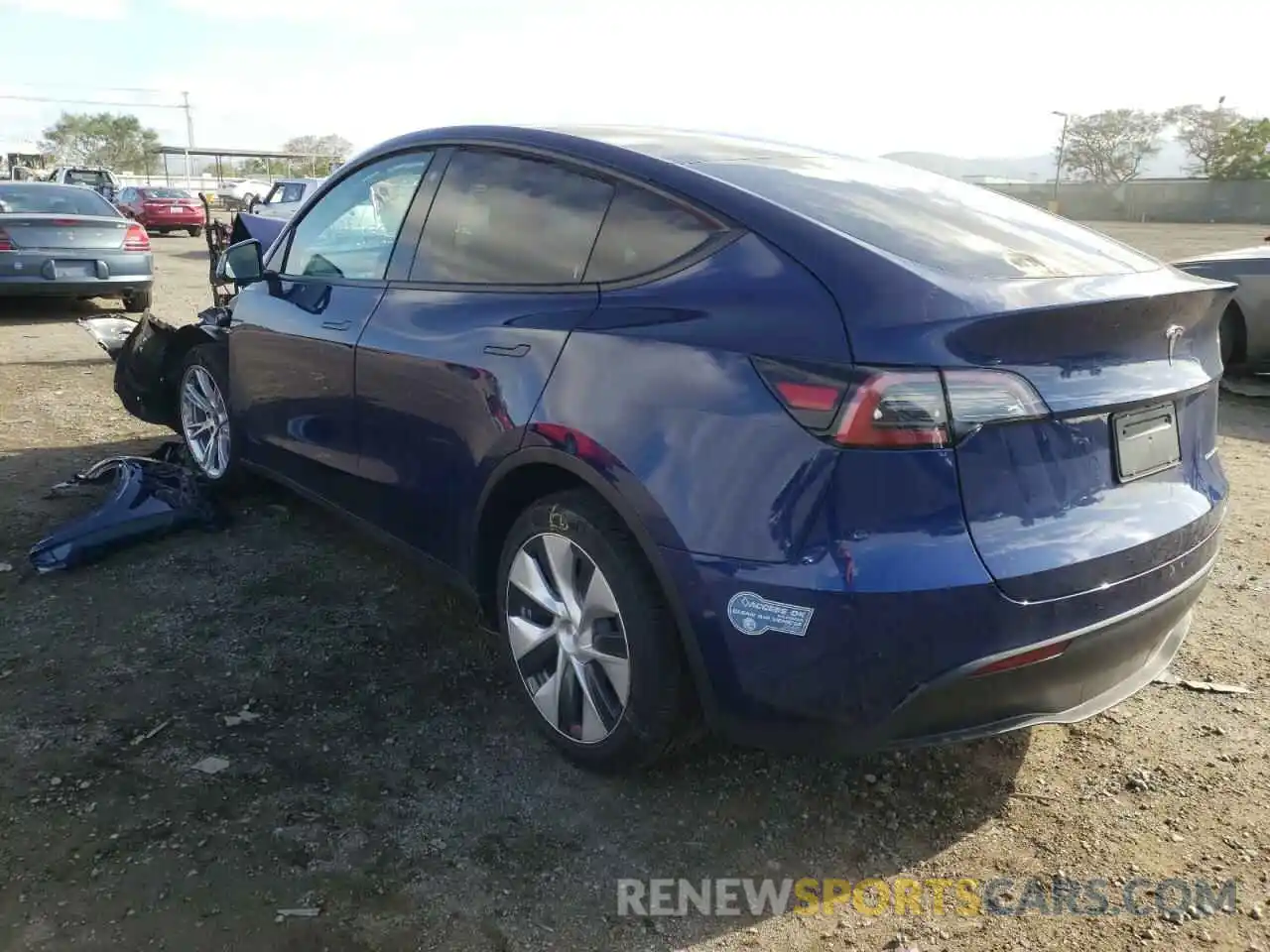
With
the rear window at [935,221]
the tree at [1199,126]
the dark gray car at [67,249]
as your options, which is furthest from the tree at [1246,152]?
the rear window at [935,221]

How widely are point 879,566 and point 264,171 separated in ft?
276

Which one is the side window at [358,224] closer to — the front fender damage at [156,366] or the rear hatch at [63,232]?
the front fender damage at [156,366]

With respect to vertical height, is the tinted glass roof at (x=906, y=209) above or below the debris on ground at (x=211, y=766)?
above

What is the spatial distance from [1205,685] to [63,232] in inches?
437

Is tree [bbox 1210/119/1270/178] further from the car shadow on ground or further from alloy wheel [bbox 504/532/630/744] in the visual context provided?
alloy wheel [bbox 504/532/630/744]

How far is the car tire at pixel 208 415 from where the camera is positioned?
16.3 feet

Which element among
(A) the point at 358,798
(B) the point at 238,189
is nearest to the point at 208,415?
(A) the point at 358,798

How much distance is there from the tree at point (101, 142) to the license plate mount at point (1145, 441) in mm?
94852

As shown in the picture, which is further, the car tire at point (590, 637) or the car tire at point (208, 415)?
the car tire at point (208, 415)

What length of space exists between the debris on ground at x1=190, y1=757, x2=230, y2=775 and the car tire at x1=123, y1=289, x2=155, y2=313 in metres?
9.89

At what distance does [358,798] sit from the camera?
2.78m

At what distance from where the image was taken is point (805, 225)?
2.42 meters

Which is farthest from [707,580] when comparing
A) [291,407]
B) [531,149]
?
[291,407]

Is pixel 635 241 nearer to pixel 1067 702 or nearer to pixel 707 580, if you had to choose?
pixel 707 580
